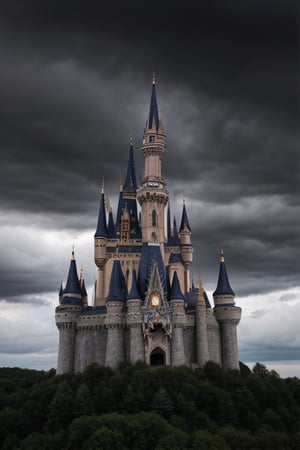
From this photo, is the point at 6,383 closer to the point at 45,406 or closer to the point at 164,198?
the point at 45,406

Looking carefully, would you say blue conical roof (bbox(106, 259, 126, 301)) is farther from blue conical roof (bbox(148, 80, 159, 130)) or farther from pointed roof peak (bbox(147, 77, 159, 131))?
blue conical roof (bbox(148, 80, 159, 130))

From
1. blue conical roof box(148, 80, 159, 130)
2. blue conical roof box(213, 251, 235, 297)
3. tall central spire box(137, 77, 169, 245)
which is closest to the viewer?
blue conical roof box(213, 251, 235, 297)

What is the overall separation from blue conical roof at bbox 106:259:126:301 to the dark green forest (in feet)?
30.7

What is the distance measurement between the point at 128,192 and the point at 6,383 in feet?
111

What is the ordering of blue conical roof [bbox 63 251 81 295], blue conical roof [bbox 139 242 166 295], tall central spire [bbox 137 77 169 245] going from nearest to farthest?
blue conical roof [bbox 139 242 166 295] < blue conical roof [bbox 63 251 81 295] < tall central spire [bbox 137 77 169 245]

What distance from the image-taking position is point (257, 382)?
217ft

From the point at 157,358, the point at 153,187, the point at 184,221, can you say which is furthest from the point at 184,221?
the point at 157,358

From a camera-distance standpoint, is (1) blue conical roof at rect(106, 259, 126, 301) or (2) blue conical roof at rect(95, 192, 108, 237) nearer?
(1) blue conical roof at rect(106, 259, 126, 301)

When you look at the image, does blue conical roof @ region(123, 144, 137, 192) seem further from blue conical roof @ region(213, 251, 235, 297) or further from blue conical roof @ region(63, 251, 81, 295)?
blue conical roof @ region(213, 251, 235, 297)

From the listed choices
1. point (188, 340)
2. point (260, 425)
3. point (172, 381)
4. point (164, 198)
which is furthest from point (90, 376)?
point (164, 198)

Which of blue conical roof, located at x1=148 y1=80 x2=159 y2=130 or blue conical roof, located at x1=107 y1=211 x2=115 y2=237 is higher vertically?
blue conical roof, located at x1=148 y1=80 x2=159 y2=130

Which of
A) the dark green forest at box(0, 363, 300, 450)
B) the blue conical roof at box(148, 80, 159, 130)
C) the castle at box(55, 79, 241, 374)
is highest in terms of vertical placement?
the blue conical roof at box(148, 80, 159, 130)

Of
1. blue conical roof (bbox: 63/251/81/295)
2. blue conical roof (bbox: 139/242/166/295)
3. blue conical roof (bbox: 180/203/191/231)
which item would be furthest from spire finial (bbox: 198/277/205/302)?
blue conical roof (bbox: 63/251/81/295)

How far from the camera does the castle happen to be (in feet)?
221
